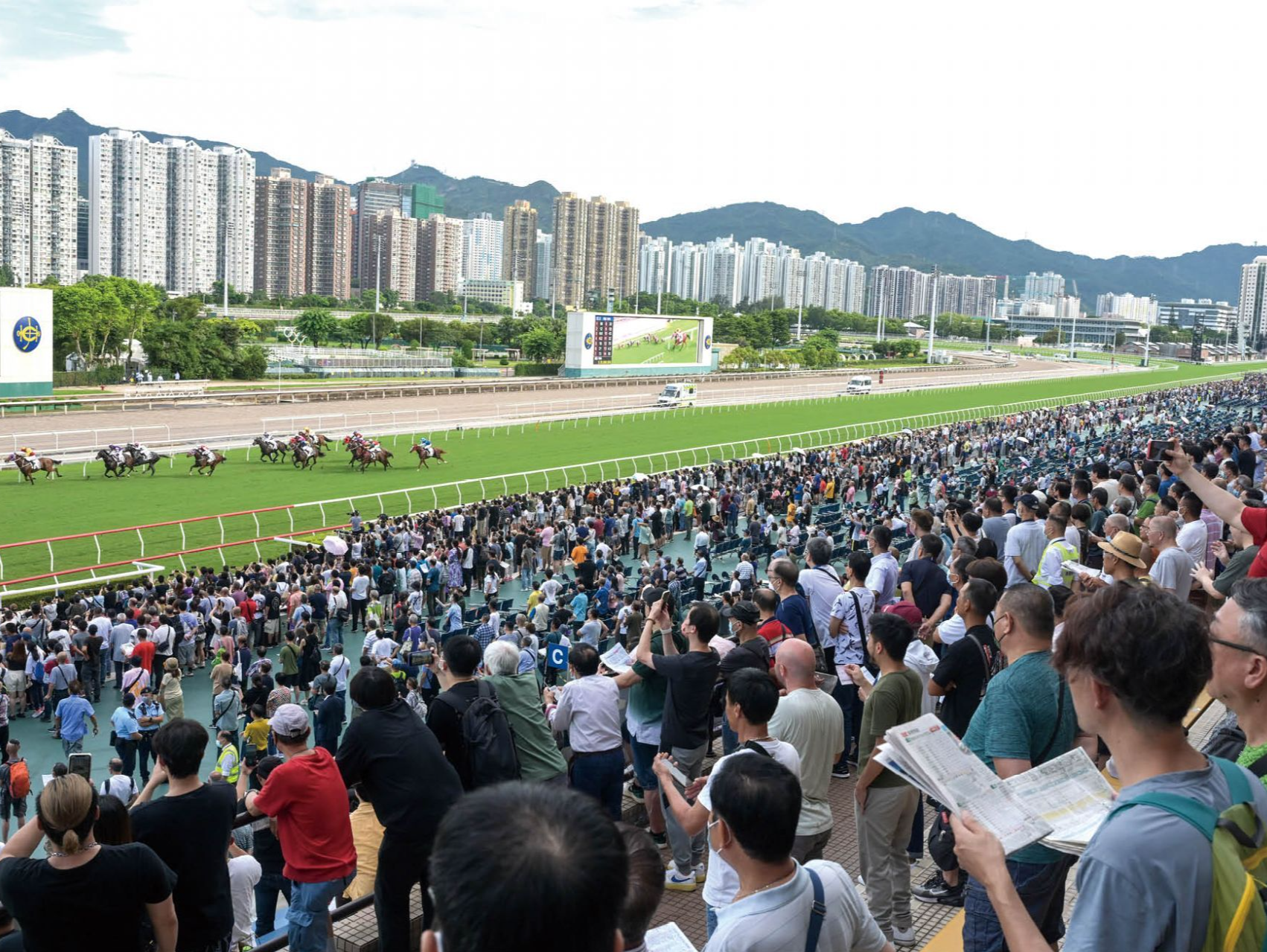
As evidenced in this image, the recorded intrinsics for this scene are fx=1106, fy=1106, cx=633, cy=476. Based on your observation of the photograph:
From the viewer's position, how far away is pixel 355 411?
4356 cm

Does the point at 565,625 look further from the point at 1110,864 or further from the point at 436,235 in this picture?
the point at 436,235

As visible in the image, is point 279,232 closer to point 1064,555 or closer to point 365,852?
point 1064,555

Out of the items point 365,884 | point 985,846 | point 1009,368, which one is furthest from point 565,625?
point 1009,368

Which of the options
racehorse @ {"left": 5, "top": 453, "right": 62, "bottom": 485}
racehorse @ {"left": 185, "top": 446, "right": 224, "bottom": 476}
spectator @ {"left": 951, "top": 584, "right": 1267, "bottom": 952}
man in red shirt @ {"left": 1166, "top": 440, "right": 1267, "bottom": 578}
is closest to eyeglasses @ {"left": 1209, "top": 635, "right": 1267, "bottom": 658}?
spectator @ {"left": 951, "top": 584, "right": 1267, "bottom": 952}

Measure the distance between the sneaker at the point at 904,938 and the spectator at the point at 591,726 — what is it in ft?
4.15

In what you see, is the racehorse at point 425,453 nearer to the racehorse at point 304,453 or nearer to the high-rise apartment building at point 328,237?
the racehorse at point 304,453

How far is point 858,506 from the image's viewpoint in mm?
22234

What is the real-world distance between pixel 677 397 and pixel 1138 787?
48.2 metres

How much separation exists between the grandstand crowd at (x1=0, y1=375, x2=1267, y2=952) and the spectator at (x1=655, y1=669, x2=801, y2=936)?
0.5 inches

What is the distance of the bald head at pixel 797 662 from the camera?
390cm

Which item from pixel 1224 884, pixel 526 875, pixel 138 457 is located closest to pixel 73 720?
pixel 526 875

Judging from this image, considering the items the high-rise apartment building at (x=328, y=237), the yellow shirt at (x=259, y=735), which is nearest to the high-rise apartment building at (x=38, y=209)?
the high-rise apartment building at (x=328, y=237)

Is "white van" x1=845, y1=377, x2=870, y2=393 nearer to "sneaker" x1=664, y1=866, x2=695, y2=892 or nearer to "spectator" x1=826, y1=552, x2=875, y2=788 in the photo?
"spectator" x1=826, y1=552, x2=875, y2=788

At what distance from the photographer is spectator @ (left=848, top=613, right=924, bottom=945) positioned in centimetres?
409
